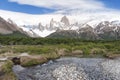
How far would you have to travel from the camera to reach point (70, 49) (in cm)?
16025

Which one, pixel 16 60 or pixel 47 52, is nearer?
pixel 16 60

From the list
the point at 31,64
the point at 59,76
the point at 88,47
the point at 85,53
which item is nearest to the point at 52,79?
the point at 59,76

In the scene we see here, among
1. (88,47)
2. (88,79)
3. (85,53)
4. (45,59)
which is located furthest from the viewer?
(88,47)

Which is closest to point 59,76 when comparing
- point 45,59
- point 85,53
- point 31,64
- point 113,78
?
point 113,78

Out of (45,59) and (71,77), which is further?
(45,59)

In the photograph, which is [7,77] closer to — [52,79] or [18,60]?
[52,79]

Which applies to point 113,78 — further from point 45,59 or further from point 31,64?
point 45,59

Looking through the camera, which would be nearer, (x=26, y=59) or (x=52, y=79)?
(x=52, y=79)

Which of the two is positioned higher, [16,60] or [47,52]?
[16,60]

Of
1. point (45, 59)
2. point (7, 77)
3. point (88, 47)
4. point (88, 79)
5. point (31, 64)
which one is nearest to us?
point (7, 77)

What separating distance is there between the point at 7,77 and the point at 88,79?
17.6 m

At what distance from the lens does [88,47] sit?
171 metres

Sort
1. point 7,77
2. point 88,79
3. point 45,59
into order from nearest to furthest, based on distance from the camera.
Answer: point 7,77 → point 88,79 → point 45,59

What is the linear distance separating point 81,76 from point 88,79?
4.13 metres
